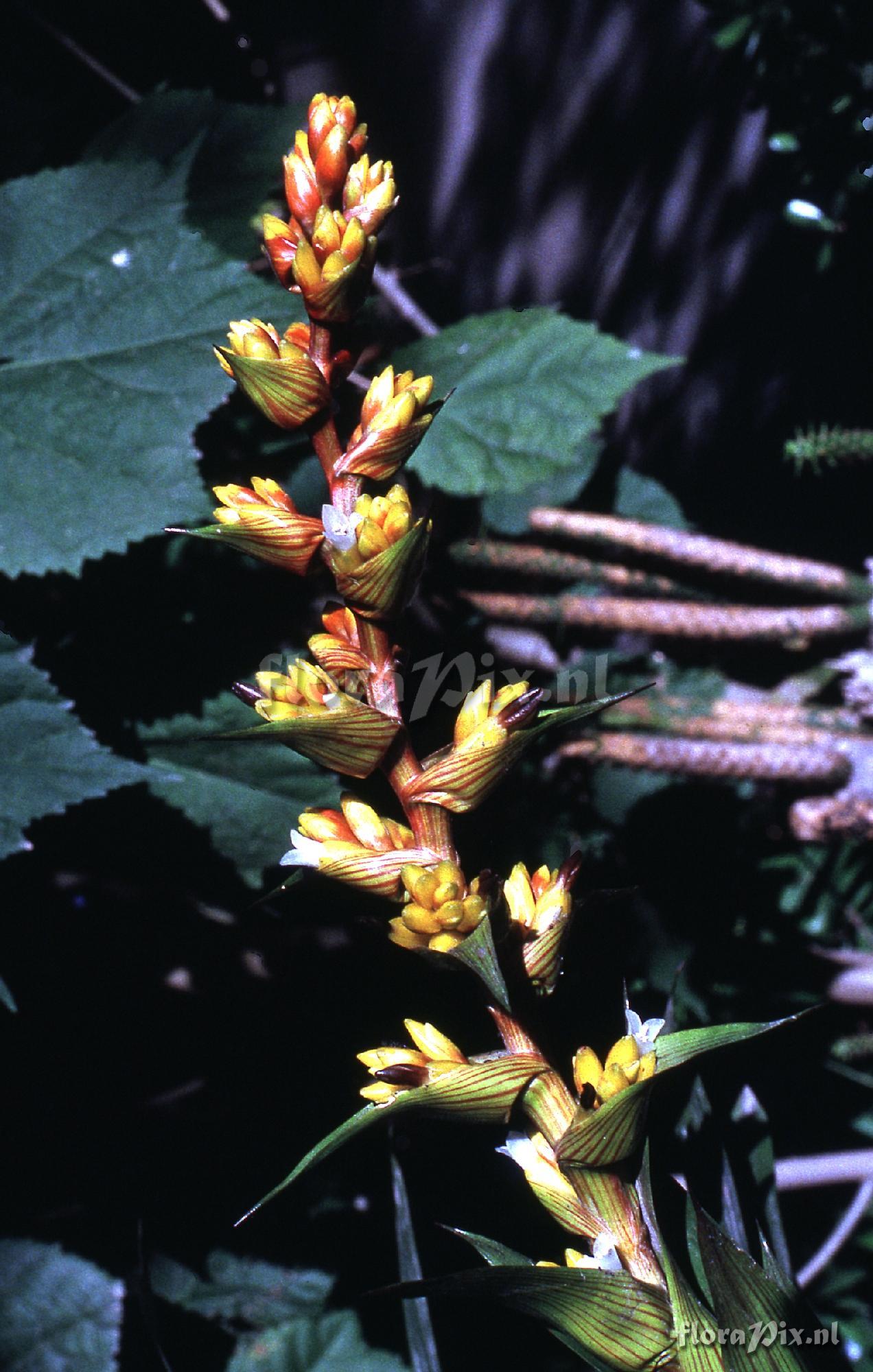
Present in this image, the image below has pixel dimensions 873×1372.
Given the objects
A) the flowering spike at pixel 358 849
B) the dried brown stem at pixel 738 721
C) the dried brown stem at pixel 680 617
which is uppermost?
the flowering spike at pixel 358 849

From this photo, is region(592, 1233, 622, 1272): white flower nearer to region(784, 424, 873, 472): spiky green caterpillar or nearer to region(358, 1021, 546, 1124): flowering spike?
region(358, 1021, 546, 1124): flowering spike

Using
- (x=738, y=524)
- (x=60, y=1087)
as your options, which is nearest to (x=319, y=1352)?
(x=60, y=1087)

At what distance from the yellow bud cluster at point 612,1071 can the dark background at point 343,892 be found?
114 millimetres

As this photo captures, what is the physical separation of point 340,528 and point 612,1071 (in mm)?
251

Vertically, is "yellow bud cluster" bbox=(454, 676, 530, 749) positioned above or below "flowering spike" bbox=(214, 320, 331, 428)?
below

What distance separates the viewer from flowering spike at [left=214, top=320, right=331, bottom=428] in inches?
15.5

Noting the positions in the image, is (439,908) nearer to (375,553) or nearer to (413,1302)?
(375,553)

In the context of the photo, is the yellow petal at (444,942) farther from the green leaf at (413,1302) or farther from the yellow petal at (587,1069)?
the green leaf at (413,1302)

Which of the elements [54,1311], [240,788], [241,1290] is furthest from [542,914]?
[241,1290]

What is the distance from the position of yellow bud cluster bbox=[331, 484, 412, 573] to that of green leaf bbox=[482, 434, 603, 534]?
1.09 metres

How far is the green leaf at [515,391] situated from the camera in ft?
3.83

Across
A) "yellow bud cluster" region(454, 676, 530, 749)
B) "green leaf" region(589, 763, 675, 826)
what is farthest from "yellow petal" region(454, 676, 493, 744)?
"green leaf" region(589, 763, 675, 826)

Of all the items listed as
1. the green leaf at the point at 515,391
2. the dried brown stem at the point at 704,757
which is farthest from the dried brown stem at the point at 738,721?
the green leaf at the point at 515,391

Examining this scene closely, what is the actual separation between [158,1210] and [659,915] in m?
0.73
